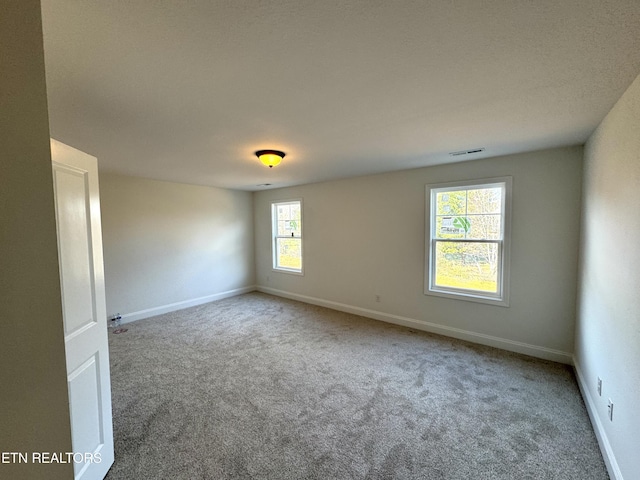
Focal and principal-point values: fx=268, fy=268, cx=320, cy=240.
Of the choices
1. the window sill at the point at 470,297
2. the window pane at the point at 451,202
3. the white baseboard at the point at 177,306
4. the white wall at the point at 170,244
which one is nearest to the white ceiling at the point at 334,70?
the window pane at the point at 451,202

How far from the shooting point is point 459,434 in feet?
6.42

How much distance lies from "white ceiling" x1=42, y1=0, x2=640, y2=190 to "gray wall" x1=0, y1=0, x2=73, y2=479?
2.14 ft

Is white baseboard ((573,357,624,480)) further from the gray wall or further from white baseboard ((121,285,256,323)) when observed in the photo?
white baseboard ((121,285,256,323))

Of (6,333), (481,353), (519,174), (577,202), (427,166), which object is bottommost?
(481,353)

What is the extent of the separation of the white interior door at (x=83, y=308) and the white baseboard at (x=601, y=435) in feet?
9.87

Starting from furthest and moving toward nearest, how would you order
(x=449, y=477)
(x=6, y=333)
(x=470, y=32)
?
(x=449, y=477) < (x=470, y=32) < (x=6, y=333)

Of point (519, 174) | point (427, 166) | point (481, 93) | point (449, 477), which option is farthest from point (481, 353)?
point (481, 93)

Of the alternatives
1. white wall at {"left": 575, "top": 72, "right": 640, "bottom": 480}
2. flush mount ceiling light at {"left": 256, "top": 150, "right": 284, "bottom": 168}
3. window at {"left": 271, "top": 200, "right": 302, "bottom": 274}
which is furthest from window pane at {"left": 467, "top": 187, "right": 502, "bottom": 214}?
window at {"left": 271, "top": 200, "right": 302, "bottom": 274}

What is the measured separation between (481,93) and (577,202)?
2092mm

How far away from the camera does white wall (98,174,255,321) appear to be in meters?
4.26

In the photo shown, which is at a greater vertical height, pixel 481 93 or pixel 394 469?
pixel 481 93

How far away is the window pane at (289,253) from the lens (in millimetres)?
5664

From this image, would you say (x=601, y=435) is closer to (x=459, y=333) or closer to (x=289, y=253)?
(x=459, y=333)

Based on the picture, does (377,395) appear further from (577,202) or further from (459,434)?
(577,202)
